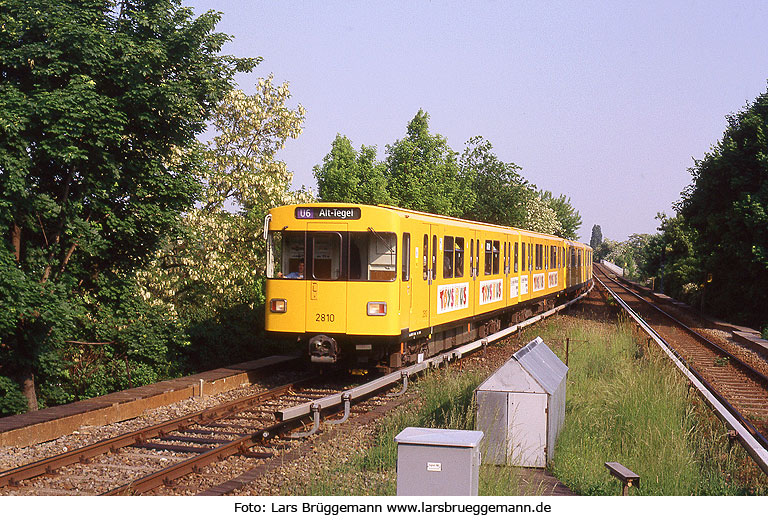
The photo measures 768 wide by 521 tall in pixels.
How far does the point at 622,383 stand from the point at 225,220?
1423 cm

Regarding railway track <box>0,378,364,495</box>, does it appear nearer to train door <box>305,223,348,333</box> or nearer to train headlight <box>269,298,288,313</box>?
train door <box>305,223,348,333</box>

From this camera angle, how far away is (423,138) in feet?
179

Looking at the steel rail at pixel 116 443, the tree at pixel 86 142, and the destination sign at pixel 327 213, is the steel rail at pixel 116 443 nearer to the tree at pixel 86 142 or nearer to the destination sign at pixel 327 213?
the destination sign at pixel 327 213

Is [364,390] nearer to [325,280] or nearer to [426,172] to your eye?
[325,280]

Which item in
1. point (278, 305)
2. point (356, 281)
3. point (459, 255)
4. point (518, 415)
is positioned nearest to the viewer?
point (518, 415)

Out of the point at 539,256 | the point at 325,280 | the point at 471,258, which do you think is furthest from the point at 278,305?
the point at 539,256

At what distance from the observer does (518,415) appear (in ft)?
25.8

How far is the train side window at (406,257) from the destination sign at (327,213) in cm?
95

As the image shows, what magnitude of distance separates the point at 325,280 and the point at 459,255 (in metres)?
4.23

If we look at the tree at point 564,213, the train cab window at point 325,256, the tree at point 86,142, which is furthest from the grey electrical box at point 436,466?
the tree at point 564,213

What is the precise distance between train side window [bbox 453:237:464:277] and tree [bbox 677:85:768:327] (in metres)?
15.3

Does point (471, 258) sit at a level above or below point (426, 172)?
below

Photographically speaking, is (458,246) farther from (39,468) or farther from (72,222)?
(39,468)

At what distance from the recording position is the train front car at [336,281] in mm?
12828
